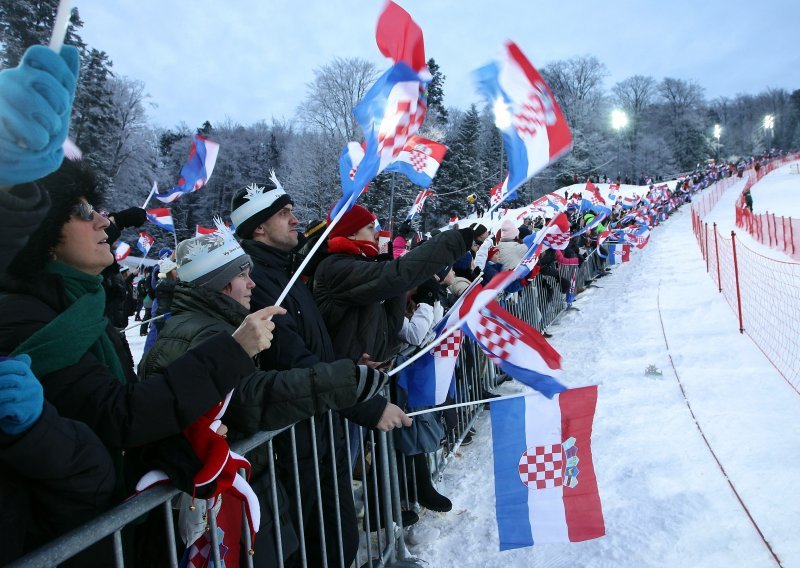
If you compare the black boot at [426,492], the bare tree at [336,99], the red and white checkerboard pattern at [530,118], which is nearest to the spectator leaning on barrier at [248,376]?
the black boot at [426,492]

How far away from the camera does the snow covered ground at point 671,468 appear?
297 cm

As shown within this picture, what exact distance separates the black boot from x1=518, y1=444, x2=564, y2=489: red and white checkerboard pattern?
89 centimetres

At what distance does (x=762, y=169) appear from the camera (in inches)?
2341

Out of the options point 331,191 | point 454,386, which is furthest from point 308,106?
point 454,386

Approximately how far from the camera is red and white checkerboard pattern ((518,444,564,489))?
2832 mm

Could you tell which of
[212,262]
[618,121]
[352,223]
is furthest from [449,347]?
[618,121]

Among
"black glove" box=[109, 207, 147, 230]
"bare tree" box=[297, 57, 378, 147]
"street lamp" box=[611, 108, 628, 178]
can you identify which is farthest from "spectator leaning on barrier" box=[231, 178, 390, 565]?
"street lamp" box=[611, 108, 628, 178]

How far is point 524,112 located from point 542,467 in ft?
6.59

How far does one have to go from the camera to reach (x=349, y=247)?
2.99 metres

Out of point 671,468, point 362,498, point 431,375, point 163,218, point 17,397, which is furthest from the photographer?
point 163,218

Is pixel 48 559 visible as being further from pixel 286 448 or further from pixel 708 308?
pixel 708 308

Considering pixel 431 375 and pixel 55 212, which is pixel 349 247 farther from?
pixel 55 212

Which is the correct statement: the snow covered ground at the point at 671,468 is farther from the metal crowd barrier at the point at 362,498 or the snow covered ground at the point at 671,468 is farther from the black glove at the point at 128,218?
the black glove at the point at 128,218

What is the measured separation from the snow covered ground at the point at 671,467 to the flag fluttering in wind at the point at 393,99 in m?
2.32
